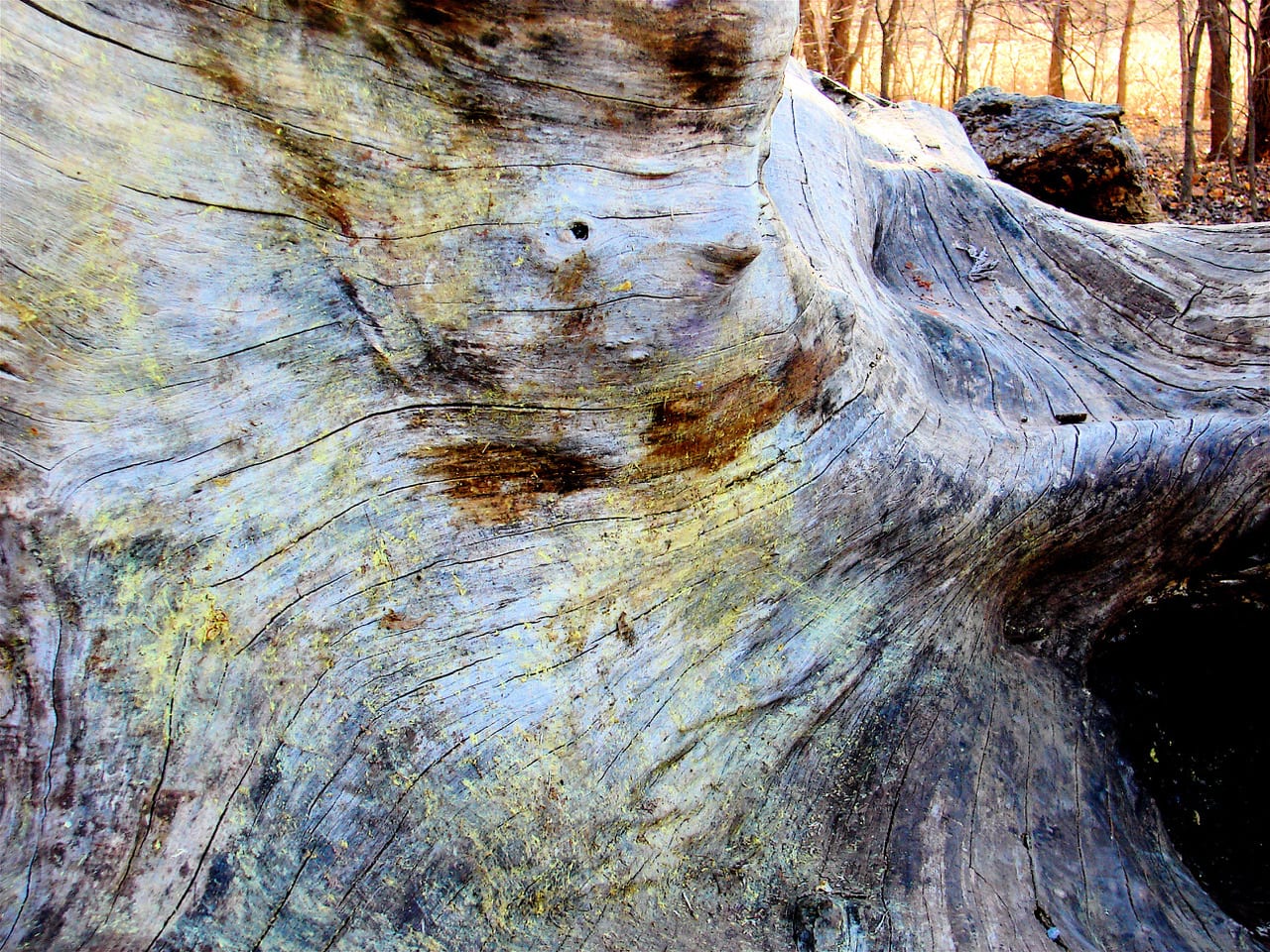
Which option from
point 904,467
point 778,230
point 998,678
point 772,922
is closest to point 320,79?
point 778,230

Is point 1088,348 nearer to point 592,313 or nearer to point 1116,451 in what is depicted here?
point 1116,451

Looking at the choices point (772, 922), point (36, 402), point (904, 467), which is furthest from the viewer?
point (904, 467)

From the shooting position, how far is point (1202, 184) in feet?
26.3

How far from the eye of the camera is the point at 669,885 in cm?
206

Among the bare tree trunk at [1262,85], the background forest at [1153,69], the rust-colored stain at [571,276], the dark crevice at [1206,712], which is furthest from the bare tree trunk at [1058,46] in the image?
the rust-colored stain at [571,276]

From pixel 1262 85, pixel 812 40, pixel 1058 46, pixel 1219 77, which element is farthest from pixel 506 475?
pixel 1058 46

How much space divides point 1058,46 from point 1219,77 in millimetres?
2423

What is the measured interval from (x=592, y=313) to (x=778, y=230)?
0.61 meters

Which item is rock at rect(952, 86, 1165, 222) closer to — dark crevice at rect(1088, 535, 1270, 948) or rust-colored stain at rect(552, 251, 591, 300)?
dark crevice at rect(1088, 535, 1270, 948)

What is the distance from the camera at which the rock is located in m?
5.25

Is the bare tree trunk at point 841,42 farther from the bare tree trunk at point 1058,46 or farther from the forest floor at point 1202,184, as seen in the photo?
the forest floor at point 1202,184

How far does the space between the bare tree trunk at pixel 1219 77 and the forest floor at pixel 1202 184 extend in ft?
0.64

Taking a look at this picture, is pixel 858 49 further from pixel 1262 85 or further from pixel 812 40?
pixel 1262 85

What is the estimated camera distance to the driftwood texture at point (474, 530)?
1.65m
